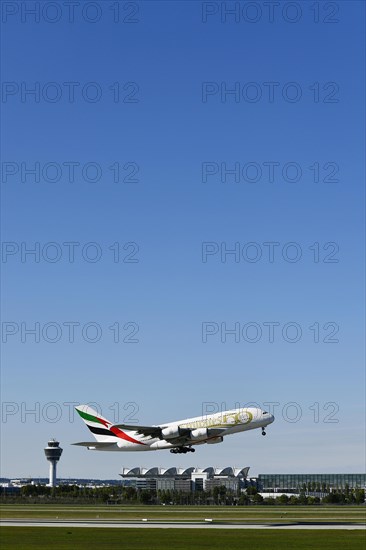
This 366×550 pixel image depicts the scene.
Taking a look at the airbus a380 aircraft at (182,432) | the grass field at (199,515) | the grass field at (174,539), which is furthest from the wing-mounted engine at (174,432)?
the grass field at (174,539)

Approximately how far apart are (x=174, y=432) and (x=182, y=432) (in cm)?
125

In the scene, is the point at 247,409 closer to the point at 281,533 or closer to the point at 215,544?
the point at 281,533

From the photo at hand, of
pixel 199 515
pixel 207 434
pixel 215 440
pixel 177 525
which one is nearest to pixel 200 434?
pixel 207 434

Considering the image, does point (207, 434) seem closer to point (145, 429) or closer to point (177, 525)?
point (145, 429)

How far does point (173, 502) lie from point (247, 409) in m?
83.7

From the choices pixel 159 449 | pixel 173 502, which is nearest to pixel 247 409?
pixel 159 449

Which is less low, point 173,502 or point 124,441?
point 124,441

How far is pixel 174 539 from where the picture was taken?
240 ft

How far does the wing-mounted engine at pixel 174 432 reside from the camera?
127 meters

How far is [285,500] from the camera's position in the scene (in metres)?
200

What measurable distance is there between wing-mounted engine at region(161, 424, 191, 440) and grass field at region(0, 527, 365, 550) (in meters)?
41.7

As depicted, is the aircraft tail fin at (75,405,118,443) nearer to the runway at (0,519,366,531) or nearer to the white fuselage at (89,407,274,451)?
the white fuselage at (89,407,274,451)

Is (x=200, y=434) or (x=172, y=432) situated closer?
(x=200, y=434)

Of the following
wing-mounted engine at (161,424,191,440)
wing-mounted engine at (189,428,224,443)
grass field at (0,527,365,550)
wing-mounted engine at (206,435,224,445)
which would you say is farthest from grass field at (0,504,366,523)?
grass field at (0,527,365,550)
